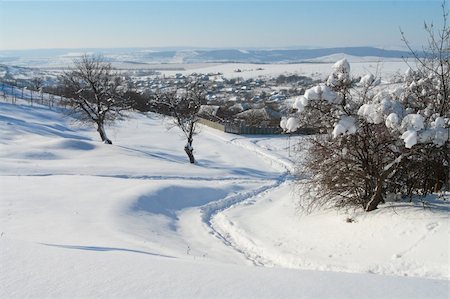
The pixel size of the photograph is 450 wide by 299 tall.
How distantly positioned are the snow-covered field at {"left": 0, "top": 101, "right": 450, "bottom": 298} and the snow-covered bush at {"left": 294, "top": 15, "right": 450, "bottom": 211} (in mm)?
910

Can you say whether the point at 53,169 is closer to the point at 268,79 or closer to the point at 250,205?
the point at 250,205

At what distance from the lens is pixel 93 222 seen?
1427 centimetres

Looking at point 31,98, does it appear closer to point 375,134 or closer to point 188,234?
point 188,234

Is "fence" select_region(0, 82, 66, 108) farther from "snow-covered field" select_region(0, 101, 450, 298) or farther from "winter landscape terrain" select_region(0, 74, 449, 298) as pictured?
"winter landscape terrain" select_region(0, 74, 449, 298)

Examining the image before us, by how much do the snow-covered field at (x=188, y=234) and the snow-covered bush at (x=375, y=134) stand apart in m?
0.91

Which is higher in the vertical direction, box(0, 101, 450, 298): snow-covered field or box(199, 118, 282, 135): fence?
box(0, 101, 450, 298): snow-covered field

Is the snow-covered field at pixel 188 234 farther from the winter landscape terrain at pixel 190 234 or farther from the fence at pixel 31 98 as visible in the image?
the fence at pixel 31 98

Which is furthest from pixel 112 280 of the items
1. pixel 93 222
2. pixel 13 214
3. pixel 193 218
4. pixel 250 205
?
pixel 250 205

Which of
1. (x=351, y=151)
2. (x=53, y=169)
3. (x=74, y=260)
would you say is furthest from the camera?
(x=53, y=169)

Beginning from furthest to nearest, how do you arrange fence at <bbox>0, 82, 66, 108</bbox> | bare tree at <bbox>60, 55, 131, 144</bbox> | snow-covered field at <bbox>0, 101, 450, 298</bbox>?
1. fence at <bbox>0, 82, 66, 108</bbox>
2. bare tree at <bbox>60, 55, 131, 144</bbox>
3. snow-covered field at <bbox>0, 101, 450, 298</bbox>

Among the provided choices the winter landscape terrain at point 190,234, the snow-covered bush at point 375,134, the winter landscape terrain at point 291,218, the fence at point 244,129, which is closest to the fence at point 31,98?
the fence at point 244,129

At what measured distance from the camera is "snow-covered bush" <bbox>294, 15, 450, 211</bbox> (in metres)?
11.6

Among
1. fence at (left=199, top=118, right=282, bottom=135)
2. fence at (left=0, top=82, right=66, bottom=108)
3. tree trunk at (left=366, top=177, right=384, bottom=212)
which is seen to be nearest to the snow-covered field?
tree trunk at (left=366, top=177, right=384, bottom=212)

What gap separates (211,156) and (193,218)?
64.5 feet
